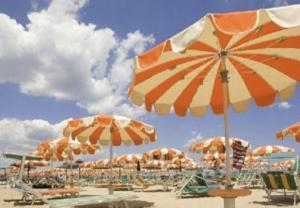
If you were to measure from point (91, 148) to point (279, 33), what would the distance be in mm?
13210

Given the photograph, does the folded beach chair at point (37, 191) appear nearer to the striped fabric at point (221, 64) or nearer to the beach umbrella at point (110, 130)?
the beach umbrella at point (110, 130)

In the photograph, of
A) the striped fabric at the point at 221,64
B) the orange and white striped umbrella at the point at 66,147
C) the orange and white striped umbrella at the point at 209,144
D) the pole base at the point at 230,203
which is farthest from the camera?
the orange and white striped umbrella at the point at 209,144

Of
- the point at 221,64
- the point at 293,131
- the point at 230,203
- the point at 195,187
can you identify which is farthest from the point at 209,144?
the point at 230,203

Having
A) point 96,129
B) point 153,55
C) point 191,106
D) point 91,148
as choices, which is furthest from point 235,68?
point 91,148

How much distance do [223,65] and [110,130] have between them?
6700 millimetres

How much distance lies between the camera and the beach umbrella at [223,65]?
12.5ft

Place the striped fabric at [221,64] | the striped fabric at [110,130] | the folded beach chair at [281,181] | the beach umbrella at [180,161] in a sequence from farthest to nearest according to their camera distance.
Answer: the beach umbrella at [180,161], the striped fabric at [110,130], the folded beach chair at [281,181], the striped fabric at [221,64]

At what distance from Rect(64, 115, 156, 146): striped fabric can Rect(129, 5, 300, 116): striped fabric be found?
3.75 meters

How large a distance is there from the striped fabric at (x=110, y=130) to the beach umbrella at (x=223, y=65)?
3.77 metres

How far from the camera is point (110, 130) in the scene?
38.0 feet

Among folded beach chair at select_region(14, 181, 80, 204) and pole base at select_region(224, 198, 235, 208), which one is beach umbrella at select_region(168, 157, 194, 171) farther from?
pole base at select_region(224, 198, 235, 208)

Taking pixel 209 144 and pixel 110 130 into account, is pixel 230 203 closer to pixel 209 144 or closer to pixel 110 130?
pixel 110 130

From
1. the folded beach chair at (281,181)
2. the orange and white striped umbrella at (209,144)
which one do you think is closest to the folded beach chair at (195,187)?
the orange and white striped umbrella at (209,144)

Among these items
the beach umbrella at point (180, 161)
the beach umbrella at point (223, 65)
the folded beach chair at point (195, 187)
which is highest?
the beach umbrella at point (223, 65)
